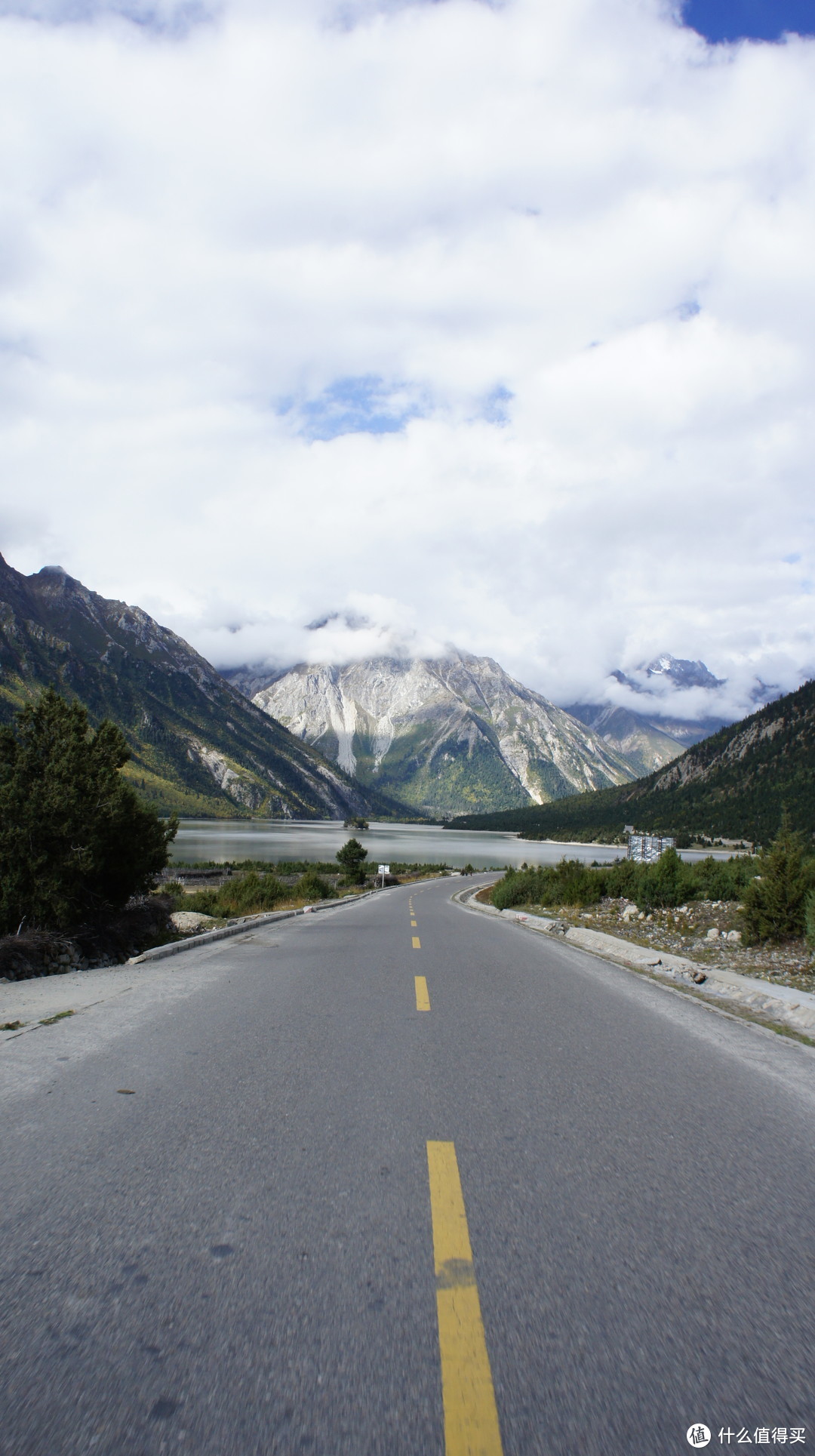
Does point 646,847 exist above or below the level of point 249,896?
above

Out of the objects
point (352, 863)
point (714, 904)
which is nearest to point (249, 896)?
point (714, 904)

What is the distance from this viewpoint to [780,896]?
563 inches

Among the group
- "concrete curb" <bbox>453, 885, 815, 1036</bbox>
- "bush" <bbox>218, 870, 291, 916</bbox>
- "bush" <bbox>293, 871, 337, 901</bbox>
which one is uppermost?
"concrete curb" <bbox>453, 885, 815, 1036</bbox>

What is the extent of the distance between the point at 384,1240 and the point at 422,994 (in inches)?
235

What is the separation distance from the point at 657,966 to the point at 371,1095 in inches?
349

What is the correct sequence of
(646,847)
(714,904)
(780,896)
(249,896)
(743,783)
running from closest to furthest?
(780,896), (714,904), (646,847), (249,896), (743,783)

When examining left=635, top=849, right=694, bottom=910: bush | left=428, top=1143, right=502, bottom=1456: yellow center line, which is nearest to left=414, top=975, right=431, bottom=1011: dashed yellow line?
left=428, top=1143, right=502, bottom=1456: yellow center line

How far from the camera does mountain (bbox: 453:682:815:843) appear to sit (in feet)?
429

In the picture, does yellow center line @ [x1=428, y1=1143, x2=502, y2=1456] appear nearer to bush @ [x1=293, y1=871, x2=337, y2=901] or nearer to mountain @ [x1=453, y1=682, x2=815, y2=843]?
bush @ [x1=293, y1=871, x2=337, y2=901]

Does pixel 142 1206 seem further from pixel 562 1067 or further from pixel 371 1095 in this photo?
pixel 562 1067

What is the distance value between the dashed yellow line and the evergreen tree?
7.42 m

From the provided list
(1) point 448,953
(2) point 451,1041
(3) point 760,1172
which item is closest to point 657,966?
(1) point 448,953

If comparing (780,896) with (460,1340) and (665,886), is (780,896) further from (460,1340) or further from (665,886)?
(460,1340)

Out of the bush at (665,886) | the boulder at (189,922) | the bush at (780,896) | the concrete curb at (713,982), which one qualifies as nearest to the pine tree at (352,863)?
the boulder at (189,922)
